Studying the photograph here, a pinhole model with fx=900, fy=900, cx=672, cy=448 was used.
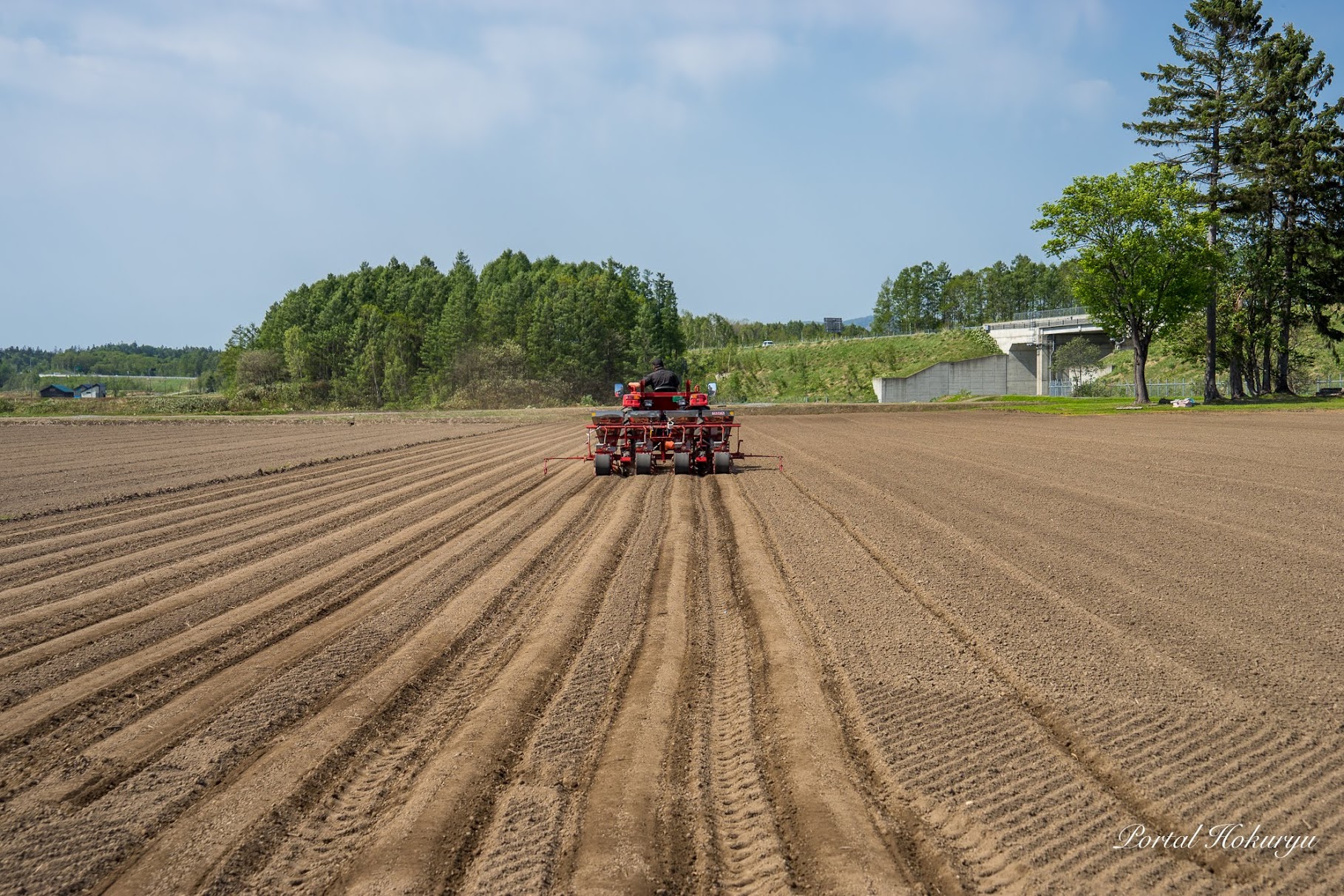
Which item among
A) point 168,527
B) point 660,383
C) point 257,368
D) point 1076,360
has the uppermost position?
point 257,368

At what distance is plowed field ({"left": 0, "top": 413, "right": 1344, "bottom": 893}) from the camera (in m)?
3.36

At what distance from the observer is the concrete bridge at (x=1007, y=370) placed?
2447 inches

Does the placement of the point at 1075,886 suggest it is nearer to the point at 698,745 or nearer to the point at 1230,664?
the point at 698,745

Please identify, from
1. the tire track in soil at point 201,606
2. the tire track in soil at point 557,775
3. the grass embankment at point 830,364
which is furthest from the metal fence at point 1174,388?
the tire track in soil at point 557,775

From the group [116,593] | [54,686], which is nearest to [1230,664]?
[54,686]

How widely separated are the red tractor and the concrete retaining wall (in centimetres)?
4616

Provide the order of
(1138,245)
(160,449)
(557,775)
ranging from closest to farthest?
1. (557,775)
2. (160,449)
3. (1138,245)

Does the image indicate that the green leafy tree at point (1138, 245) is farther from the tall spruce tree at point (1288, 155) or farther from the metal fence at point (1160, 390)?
the metal fence at point (1160, 390)

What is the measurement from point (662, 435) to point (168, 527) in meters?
8.52

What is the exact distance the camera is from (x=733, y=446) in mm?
24625

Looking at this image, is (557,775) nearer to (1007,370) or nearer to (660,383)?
(660,383)

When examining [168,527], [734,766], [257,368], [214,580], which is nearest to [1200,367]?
[168,527]

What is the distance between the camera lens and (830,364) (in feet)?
257

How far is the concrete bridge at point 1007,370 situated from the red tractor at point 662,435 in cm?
4671
